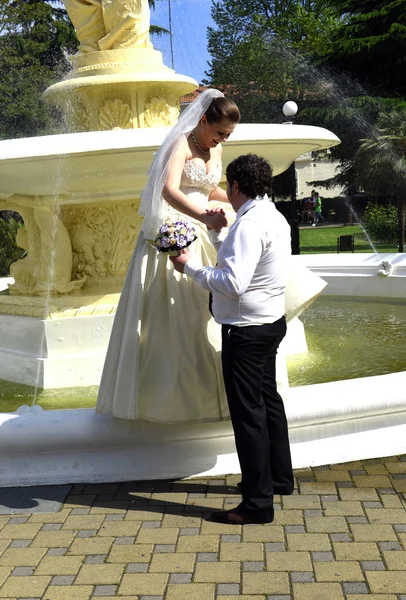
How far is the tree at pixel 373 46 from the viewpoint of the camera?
90.6 ft

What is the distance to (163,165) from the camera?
12.2ft

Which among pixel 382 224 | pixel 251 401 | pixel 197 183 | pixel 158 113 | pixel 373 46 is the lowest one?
pixel 382 224

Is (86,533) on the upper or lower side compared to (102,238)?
lower

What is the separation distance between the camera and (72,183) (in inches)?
214

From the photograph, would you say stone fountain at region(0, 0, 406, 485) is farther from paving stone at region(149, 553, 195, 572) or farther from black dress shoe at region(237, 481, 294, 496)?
paving stone at region(149, 553, 195, 572)

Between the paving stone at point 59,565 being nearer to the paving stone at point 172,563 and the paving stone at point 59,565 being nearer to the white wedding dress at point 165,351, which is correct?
the paving stone at point 172,563

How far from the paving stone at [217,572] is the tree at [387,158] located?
69.7 feet

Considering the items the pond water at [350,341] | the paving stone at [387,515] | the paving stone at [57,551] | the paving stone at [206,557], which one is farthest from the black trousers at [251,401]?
the pond water at [350,341]

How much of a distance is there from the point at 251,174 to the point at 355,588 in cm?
166

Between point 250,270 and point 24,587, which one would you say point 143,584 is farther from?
point 250,270

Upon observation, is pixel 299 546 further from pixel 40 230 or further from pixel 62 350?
pixel 40 230

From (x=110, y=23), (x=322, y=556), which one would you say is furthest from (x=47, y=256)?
(x=322, y=556)

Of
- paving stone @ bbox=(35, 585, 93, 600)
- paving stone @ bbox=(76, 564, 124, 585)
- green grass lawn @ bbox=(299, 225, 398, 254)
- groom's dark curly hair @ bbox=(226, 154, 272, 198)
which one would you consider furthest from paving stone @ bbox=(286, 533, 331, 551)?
green grass lawn @ bbox=(299, 225, 398, 254)

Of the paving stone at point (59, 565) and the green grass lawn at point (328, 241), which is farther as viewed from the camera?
the green grass lawn at point (328, 241)
